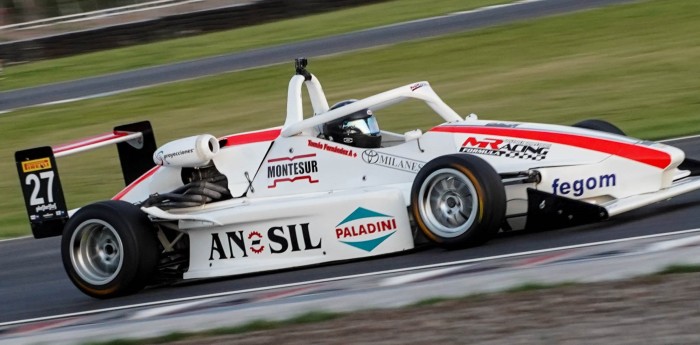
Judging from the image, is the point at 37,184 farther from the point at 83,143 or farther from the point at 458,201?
the point at 458,201

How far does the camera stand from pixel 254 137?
888 cm

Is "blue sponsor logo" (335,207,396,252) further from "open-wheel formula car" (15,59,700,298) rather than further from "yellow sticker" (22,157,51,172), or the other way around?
"yellow sticker" (22,157,51,172)

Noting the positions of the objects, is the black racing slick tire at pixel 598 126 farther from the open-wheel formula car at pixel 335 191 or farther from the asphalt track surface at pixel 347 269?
the asphalt track surface at pixel 347 269

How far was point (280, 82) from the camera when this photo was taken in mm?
21016

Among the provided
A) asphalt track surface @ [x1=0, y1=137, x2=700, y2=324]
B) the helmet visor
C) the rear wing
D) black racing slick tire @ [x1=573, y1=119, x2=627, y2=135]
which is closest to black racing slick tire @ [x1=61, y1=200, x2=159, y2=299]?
asphalt track surface @ [x1=0, y1=137, x2=700, y2=324]

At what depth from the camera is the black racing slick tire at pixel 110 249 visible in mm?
8242

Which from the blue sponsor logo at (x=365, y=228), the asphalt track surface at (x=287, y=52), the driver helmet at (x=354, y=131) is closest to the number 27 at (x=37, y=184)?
the driver helmet at (x=354, y=131)

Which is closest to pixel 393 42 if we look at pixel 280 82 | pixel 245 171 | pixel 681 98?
pixel 280 82

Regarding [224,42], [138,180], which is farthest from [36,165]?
[224,42]

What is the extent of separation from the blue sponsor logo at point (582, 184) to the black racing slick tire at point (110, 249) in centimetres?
296

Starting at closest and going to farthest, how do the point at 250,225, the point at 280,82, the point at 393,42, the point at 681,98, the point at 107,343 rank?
the point at 107,343 → the point at 250,225 → the point at 681,98 → the point at 280,82 → the point at 393,42

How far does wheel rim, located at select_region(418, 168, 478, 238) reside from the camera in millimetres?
7535

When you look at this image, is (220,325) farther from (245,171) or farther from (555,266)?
(245,171)

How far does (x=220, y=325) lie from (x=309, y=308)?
51 cm
